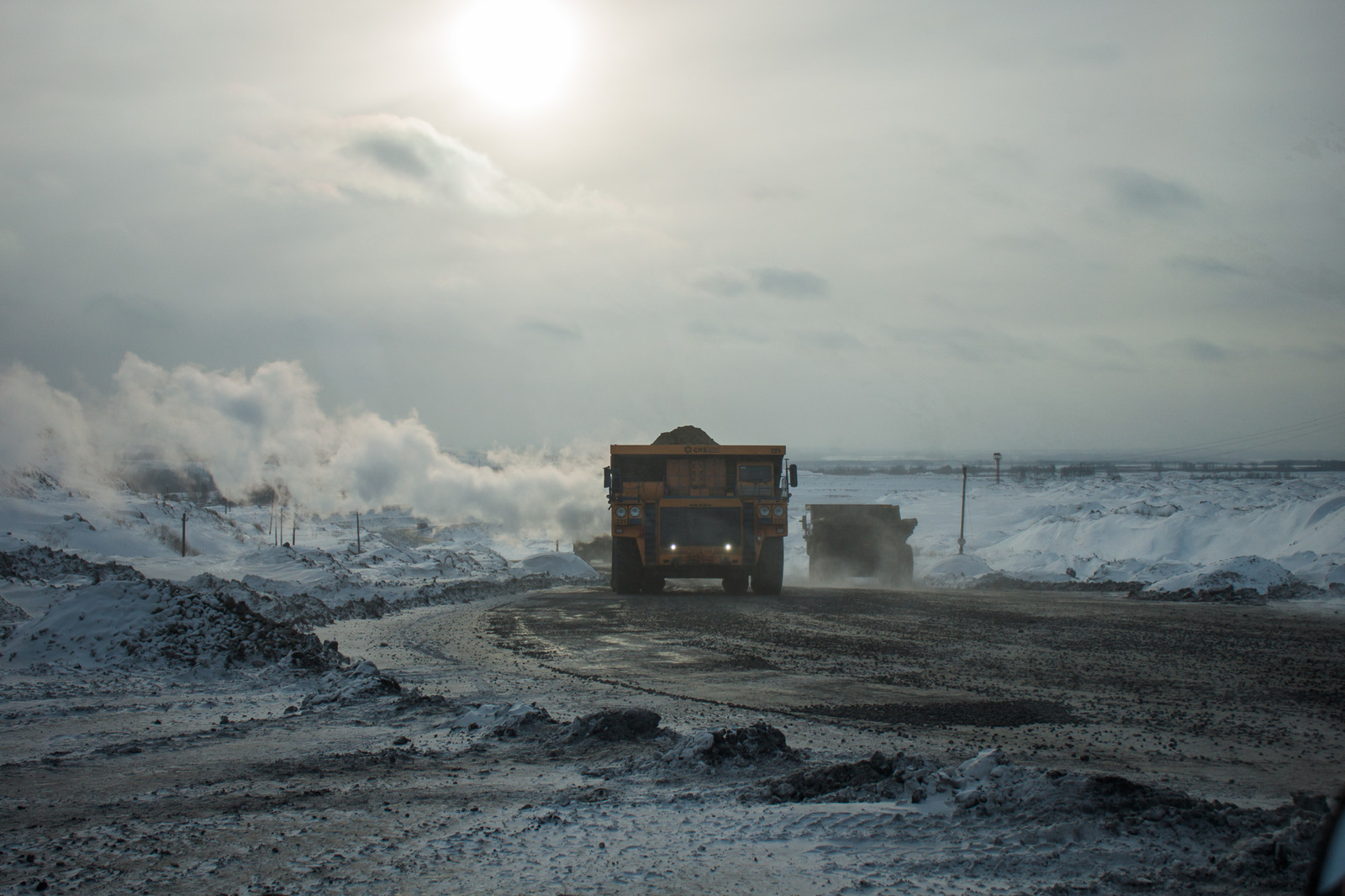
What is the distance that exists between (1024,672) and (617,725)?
5.69 m

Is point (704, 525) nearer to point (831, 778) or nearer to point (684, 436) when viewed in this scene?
point (684, 436)

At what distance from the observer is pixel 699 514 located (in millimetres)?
22109

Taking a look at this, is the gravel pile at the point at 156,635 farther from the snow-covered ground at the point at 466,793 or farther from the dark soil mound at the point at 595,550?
the dark soil mound at the point at 595,550

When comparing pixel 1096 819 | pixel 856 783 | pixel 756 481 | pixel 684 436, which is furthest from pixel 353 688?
pixel 684 436

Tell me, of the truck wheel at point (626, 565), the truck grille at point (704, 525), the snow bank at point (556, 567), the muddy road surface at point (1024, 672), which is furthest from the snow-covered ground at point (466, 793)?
the snow bank at point (556, 567)

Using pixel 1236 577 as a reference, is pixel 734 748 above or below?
above

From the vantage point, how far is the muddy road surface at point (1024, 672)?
6.51m

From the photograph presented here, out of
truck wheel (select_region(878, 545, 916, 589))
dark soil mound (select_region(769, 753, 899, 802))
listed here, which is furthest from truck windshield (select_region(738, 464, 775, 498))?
dark soil mound (select_region(769, 753, 899, 802))

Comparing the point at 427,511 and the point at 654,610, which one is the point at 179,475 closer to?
the point at 427,511

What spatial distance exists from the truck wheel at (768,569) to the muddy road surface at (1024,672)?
2.99m

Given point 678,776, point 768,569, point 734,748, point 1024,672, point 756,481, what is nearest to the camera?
point 678,776

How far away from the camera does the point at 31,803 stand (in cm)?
501

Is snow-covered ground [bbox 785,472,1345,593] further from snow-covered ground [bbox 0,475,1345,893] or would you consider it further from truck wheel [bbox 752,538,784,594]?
snow-covered ground [bbox 0,475,1345,893]

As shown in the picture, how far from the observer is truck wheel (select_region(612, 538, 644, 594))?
891 inches
